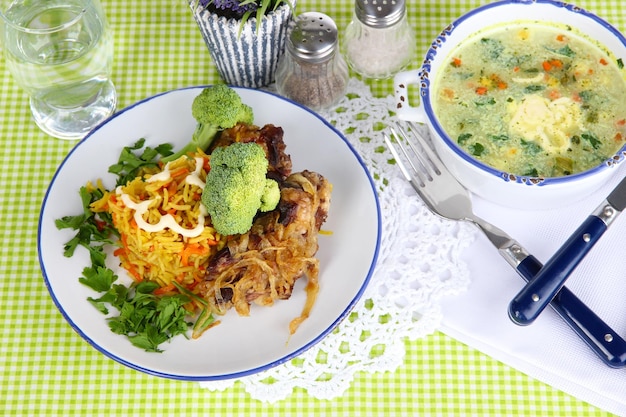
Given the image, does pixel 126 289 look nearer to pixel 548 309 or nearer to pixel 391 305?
pixel 391 305

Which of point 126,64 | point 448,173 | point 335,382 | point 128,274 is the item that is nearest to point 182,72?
point 126,64

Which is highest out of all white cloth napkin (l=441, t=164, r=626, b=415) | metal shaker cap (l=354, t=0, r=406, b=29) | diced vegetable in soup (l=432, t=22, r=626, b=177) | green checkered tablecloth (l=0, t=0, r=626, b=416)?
metal shaker cap (l=354, t=0, r=406, b=29)

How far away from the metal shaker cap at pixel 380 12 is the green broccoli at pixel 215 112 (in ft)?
1.88

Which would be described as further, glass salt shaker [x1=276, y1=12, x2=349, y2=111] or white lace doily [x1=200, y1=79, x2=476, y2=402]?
glass salt shaker [x1=276, y1=12, x2=349, y2=111]

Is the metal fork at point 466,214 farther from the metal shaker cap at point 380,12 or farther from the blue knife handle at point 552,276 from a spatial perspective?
the metal shaker cap at point 380,12

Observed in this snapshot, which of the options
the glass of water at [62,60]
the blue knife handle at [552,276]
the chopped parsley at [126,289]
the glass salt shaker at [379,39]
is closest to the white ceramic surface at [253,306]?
the chopped parsley at [126,289]

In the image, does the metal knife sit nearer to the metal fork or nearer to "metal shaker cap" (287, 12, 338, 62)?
the metal fork

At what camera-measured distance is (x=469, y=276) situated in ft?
9.00

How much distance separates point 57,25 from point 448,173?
5.11ft

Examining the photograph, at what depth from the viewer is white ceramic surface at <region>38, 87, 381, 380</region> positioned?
2.52 meters

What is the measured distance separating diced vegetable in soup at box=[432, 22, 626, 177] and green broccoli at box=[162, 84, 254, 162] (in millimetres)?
709

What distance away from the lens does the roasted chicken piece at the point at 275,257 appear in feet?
8.31

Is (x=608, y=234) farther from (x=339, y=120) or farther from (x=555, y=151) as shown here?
(x=339, y=120)

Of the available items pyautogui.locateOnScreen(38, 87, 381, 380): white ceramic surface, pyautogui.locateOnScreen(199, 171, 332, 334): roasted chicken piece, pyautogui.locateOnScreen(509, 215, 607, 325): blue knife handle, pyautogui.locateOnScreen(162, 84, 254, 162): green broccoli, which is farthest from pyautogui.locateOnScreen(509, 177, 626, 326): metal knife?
pyautogui.locateOnScreen(162, 84, 254, 162): green broccoli
